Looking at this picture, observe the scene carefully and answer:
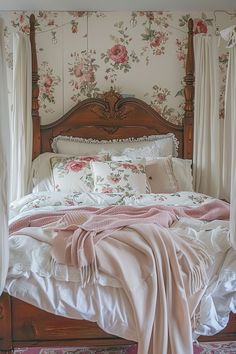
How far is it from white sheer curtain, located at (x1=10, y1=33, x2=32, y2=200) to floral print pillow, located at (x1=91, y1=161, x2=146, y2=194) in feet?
1.99

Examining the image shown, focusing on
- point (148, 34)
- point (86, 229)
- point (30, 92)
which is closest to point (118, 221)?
point (86, 229)

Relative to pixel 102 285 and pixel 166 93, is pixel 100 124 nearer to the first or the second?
pixel 166 93

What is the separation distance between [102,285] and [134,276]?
0.41 ft

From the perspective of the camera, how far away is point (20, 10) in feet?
11.4

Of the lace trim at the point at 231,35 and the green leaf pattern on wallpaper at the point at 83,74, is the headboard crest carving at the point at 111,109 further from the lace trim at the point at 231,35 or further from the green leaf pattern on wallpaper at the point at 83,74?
the lace trim at the point at 231,35

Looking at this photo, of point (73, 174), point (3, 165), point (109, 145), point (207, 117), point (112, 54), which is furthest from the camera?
point (112, 54)

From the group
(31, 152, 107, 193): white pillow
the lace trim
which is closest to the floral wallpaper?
(31, 152, 107, 193): white pillow

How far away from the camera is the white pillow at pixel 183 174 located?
321 cm

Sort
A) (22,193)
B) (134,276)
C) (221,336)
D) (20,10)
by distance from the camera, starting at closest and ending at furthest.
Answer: (134,276) < (221,336) < (22,193) < (20,10)

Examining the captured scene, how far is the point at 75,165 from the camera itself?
3.15 m

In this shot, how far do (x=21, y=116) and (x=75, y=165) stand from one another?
23.8 inches

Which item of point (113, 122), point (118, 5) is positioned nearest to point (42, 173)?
point (113, 122)

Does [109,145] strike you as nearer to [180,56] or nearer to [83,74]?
Answer: [83,74]

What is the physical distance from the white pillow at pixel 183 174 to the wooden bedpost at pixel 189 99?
21 centimetres
